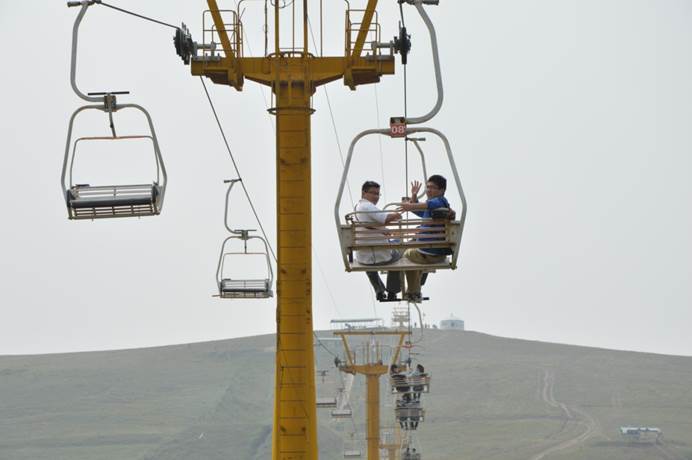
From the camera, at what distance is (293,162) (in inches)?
973

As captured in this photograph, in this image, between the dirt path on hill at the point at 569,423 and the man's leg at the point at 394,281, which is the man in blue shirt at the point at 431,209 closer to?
the man's leg at the point at 394,281

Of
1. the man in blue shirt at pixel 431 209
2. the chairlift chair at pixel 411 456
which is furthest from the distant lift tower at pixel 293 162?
the chairlift chair at pixel 411 456

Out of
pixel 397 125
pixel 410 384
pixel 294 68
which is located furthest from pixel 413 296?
pixel 410 384

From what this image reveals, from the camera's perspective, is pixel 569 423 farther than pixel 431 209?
Yes

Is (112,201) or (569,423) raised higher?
(112,201)

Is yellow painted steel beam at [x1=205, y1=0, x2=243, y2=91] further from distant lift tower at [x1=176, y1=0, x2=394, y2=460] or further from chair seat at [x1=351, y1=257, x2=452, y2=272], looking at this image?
chair seat at [x1=351, y1=257, x2=452, y2=272]

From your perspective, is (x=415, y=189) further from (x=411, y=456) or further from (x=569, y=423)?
(x=569, y=423)

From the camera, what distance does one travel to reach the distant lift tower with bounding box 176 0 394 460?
24.7 m

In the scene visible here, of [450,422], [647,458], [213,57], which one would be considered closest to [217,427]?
[450,422]

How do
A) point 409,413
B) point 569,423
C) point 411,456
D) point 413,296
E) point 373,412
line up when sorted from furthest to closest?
point 569,423 < point 373,412 < point 411,456 < point 409,413 < point 413,296

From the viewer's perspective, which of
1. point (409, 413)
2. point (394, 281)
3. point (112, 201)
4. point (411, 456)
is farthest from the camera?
point (411, 456)

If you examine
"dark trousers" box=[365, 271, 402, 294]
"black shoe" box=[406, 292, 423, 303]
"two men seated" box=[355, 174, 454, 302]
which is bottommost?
"black shoe" box=[406, 292, 423, 303]

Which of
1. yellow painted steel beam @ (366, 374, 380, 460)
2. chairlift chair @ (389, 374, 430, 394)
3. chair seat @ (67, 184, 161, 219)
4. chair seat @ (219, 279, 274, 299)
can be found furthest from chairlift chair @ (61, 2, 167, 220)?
yellow painted steel beam @ (366, 374, 380, 460)

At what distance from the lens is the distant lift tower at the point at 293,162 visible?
24.7 m
